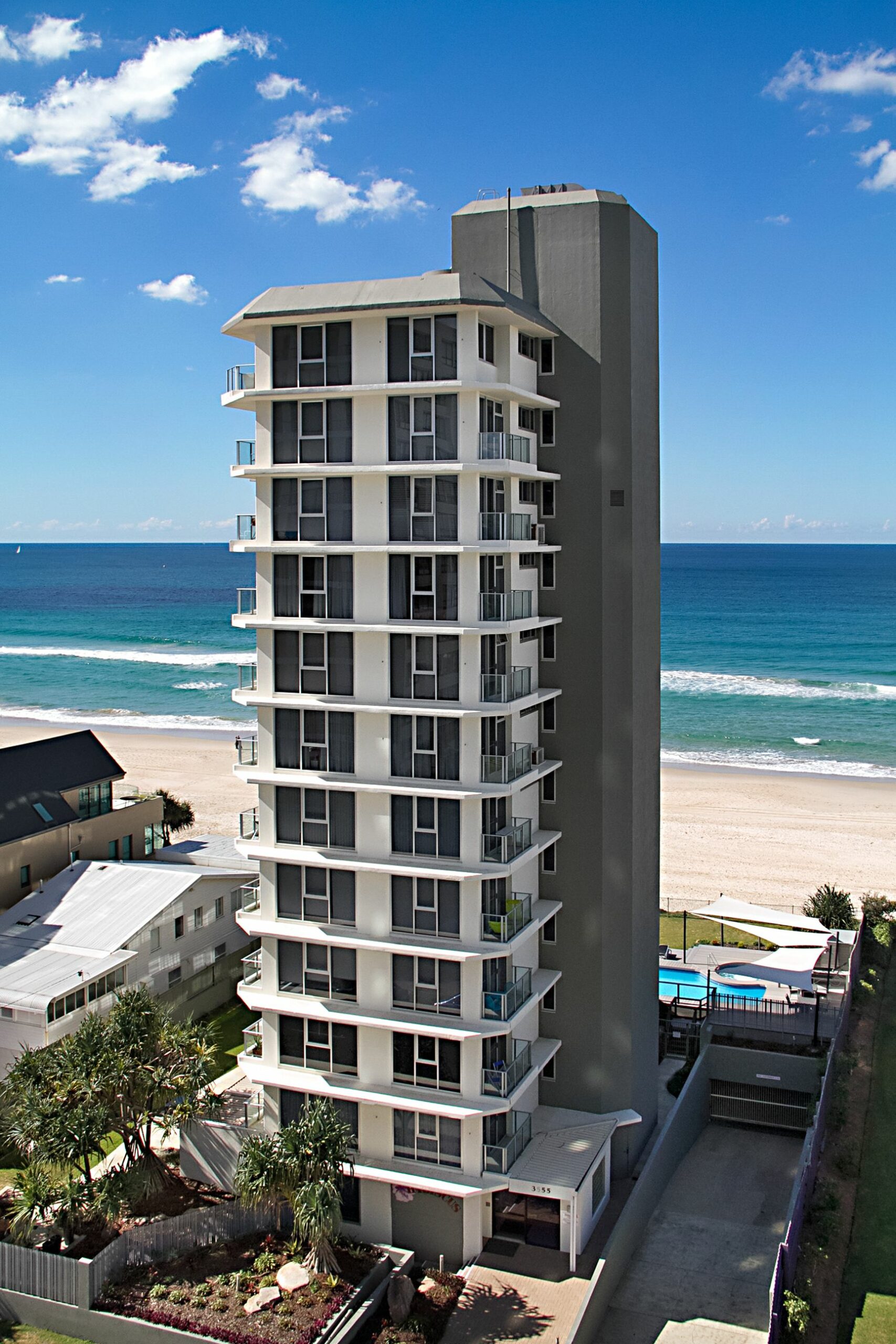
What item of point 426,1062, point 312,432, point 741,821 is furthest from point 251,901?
point 741,821

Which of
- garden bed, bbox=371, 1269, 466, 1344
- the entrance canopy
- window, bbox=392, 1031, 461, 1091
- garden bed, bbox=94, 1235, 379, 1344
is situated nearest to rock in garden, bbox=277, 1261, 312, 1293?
garden bed, bbox=94, 1235, 379, 1344

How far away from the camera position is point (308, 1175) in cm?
1945

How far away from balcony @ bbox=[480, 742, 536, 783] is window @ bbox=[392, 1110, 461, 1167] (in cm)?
654

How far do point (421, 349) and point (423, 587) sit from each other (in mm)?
4535

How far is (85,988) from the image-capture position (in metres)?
25.9

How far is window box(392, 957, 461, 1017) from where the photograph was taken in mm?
20969

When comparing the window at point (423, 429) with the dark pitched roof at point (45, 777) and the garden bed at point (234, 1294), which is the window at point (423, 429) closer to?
the garden bed at point (234, 1294)

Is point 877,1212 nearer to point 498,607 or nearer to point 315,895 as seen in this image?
point 315,895

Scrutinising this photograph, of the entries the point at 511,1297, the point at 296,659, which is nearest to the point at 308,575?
the point at 296,659

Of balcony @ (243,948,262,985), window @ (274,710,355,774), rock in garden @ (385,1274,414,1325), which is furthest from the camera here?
balcony @ (243,948,262,985)

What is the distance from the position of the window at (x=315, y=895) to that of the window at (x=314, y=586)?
5.15 m

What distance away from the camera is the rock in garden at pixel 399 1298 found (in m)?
18.7

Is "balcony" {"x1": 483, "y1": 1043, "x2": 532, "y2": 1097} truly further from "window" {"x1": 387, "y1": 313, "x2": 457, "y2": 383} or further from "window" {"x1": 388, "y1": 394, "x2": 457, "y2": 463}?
"window" {"x1": 387, "y1": 313, "x2": 457, "y2": 383}

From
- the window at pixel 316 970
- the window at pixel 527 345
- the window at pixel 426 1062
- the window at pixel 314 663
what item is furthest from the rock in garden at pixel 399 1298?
the window at pixel 527 345
